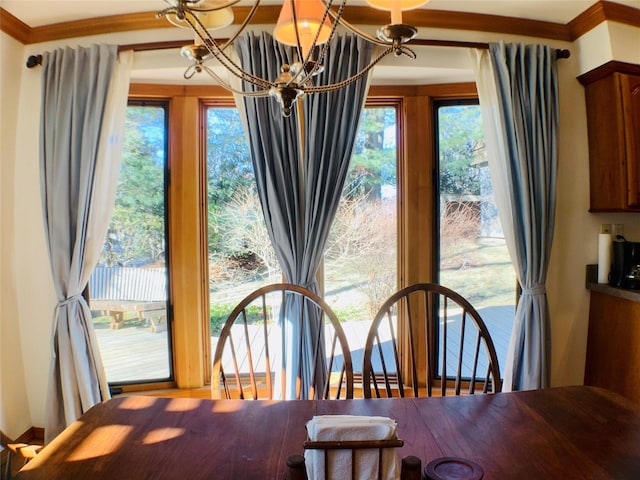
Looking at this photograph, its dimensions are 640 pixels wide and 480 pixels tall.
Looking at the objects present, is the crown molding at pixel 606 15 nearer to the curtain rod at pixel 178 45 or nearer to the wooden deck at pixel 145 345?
the curtain rod at pixel 178 45

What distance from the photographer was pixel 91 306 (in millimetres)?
2395

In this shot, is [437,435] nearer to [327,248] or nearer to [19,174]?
[327,248]

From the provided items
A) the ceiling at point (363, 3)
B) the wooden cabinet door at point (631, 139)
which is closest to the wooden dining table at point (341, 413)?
the wooden cabinet door at point (631, 139)

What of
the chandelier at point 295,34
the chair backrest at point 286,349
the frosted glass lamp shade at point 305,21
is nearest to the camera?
the chandelier at point 295,34

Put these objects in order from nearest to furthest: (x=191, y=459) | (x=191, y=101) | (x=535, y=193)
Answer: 1. (x=191, y=459)
2. (x=535, y=193)
3. (x=191, y=101)

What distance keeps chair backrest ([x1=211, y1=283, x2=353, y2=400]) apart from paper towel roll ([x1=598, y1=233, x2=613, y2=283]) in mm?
1520

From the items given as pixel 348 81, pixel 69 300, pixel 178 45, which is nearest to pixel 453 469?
pixel 348 81

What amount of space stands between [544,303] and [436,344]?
674mm

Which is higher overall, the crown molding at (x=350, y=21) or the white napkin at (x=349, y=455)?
the crown molding at (x=350, y=21)

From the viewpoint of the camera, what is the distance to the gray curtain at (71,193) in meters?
2.08

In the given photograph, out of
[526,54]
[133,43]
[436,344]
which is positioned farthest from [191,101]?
[436,344]

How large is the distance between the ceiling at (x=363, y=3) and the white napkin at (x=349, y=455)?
1933 millimetres

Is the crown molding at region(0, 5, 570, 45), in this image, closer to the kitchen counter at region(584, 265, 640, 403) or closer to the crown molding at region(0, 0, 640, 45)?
the crown molding at region(0, 0, 640, 45)

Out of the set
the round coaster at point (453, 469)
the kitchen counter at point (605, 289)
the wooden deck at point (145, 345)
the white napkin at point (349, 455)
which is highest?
the kitchen counter at point (605, 289)
